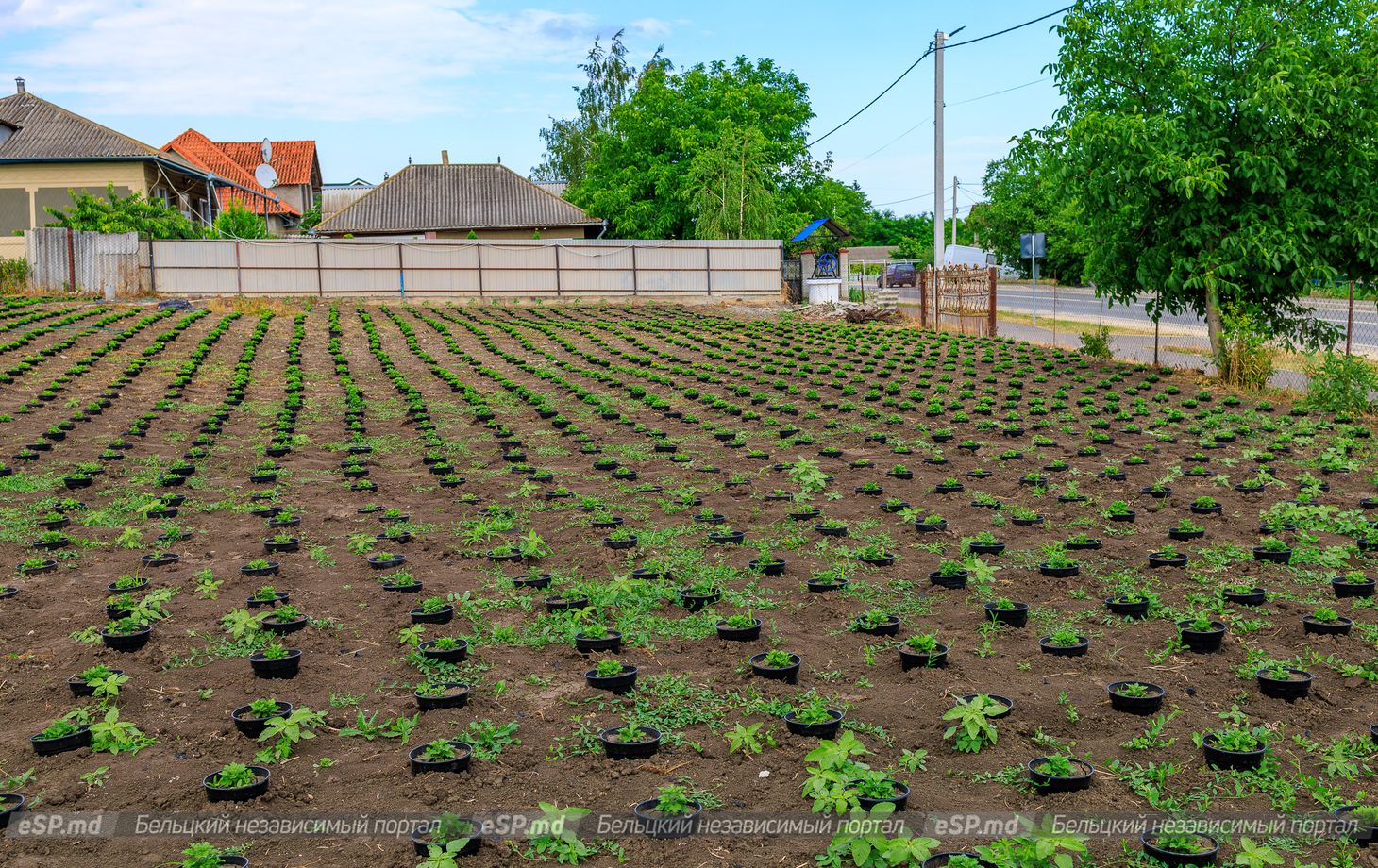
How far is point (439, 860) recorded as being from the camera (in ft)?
9.94

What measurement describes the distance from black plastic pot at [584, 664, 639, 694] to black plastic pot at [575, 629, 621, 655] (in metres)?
0.41

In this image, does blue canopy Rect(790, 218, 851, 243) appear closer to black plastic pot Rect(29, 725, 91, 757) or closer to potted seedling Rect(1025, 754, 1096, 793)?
potted seedling Rect(1025, 754, 1096, 793)

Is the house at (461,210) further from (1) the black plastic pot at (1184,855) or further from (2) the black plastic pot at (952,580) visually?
(1) the black plastic pot at (1184,855)

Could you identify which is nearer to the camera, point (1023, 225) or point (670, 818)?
point (670, 818)

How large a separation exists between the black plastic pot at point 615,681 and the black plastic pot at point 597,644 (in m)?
0.41

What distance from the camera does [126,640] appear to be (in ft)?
15.8

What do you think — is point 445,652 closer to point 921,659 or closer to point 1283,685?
point 921,659

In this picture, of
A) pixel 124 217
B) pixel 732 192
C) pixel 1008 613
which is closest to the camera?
pixel 1008 613

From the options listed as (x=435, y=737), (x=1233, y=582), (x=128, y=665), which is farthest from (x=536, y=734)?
(x=1233, y=582)

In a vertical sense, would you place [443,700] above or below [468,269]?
below

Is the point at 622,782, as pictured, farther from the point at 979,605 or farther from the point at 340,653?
the point at 979,605

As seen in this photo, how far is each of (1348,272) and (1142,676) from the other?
10.9m

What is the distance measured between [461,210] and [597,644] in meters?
38.8

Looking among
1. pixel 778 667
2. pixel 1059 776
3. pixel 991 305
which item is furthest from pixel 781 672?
pixel 991 305
